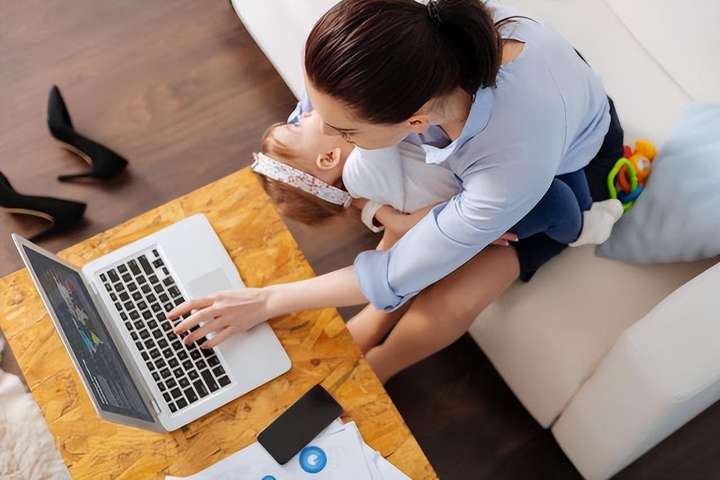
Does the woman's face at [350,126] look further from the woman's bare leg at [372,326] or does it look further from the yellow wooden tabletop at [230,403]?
the woman's bare leg at [372,326]

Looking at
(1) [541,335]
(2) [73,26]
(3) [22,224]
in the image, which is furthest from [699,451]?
(2) [73,26]

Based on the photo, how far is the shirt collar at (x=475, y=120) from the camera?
1.14 metres

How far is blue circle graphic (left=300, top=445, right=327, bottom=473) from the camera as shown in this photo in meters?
1.22

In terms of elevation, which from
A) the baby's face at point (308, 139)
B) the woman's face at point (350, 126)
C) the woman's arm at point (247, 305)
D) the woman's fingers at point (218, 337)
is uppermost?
the woman's face at point (350, 126)

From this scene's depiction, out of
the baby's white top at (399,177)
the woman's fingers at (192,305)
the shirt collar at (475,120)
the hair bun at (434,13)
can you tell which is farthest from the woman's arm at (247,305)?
the hair bun at (434,13)

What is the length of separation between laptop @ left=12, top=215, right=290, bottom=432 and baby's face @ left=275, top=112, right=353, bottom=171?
0.76ft

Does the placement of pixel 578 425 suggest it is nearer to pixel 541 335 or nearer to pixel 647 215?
pixel 541 335

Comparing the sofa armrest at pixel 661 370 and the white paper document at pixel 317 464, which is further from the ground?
the sofa armrest at pixel 661 370

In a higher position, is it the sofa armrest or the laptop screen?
the sofa armrest

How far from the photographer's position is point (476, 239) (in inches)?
49.8

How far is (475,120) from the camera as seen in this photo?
3.82 feet

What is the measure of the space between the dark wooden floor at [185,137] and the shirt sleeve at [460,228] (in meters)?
0.63

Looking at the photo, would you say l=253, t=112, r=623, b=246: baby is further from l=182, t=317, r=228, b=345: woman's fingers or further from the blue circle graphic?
the blue circle graphic

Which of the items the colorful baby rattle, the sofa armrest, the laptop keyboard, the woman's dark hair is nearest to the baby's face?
the laptop keyboard
